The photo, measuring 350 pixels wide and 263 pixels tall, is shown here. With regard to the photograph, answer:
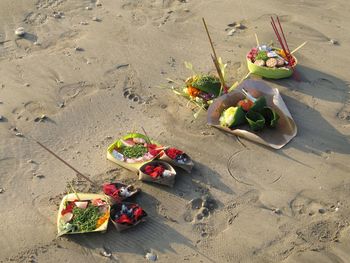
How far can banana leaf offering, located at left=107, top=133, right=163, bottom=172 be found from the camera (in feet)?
22.9

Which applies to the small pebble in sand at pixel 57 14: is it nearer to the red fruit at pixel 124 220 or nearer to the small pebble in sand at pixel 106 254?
the red fruit at pixel 124 220

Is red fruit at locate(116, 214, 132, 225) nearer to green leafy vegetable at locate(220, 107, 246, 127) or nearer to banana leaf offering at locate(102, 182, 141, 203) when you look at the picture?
banana leaf offering at locate(102, 182, 141, 203)

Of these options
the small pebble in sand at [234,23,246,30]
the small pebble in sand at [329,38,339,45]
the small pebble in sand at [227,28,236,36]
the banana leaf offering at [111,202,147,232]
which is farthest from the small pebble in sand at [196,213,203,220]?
the small pebble in sand at [329,38,339,45]

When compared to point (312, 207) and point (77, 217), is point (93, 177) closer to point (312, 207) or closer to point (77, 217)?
point (77, 217)

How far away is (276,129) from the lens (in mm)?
7523

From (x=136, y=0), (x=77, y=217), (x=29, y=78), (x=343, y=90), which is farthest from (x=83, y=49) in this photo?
(x=343, y=90)

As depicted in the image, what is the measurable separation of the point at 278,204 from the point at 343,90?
266 centimetres

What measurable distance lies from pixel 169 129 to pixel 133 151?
0.80 metres

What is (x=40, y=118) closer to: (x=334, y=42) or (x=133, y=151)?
(x=133, y=151)

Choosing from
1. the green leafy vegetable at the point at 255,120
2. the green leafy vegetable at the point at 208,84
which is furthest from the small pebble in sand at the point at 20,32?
the green leafy vegetable at the point at 255,120

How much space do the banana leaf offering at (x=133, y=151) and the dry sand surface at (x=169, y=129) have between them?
16 cm

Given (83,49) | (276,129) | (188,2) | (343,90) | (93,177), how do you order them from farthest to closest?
(188,2)
(83,49)
(343,90)
(276,129)
(93,177)

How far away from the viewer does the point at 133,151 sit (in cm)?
710

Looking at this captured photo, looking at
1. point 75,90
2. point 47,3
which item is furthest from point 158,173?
point 47,3
